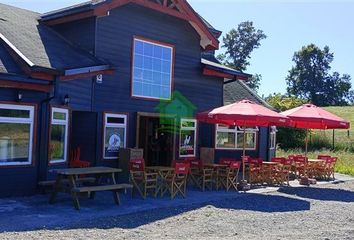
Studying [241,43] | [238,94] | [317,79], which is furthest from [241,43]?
[238,94]

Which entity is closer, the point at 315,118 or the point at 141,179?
the point at 141,179

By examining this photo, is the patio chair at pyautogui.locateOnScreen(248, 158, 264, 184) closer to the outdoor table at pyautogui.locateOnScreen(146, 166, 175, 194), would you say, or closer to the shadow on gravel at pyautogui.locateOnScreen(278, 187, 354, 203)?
the shadow on gravel at pyautogui.locateOnScreen(278, 187, 354, 203)

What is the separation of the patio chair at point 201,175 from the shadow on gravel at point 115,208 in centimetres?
65

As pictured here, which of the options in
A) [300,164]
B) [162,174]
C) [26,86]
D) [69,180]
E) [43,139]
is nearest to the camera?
[69,180]

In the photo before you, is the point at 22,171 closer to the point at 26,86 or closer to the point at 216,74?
the point at 26,86

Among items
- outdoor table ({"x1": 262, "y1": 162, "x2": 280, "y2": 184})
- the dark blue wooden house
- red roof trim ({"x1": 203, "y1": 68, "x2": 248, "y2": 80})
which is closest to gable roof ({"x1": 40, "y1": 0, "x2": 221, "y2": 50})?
the dark blue wooden house

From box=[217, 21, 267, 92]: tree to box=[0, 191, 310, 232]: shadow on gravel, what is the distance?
5135cm

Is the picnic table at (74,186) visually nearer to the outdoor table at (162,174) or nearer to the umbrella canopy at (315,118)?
the outdoor table at (162,174)

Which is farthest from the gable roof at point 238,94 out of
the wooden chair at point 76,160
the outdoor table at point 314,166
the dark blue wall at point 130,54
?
the wooden chair at point 76,160

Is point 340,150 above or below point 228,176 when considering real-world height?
above

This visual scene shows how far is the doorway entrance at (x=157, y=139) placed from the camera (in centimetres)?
1641

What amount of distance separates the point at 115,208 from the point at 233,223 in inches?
99.9

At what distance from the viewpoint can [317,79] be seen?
7744 cm

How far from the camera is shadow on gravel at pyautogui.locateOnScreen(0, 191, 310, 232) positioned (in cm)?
822
